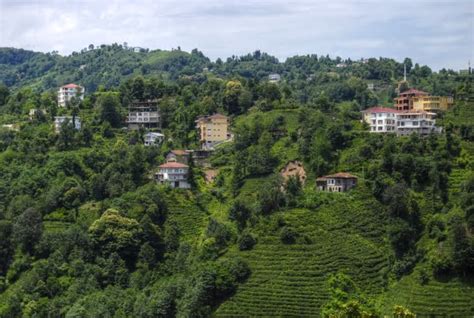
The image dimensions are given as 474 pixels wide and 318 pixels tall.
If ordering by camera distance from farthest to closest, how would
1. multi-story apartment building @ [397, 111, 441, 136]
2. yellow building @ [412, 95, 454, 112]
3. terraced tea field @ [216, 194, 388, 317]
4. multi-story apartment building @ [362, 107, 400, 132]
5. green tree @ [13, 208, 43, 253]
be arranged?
yellow building @ [412, 95, 454, 112]
multi-story apartment building @ [362, 107, 400, 132]
multi-story apartment building @ [397, 111, 441, 136]
green tree @ [13, 208, 43, 253]
terraced tea field @ [216, 194, 388, 317]

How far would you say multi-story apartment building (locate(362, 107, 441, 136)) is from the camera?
62.7m

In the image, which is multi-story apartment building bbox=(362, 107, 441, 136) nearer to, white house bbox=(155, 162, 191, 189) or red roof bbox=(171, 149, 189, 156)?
red roof bbox=(171, 149, 189, 156)

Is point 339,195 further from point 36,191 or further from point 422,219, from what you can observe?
point 36,191

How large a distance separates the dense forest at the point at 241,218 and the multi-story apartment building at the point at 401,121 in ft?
3.98

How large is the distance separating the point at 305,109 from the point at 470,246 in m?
25.7

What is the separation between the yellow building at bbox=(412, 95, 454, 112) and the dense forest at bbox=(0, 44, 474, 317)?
97cm

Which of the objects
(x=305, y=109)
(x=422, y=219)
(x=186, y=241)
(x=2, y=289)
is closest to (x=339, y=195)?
(x=422, y=219)

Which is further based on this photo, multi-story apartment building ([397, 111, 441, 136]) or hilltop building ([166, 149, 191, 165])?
hilltop building ([166, 149, 191, 165])

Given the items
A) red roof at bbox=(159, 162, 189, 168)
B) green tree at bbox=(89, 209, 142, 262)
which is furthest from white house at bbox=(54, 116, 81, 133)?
green tree at bbox=(89, 209, 142, 262)

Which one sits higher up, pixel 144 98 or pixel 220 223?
pixel 144 98

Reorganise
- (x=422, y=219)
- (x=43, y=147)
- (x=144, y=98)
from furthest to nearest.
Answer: (x=144, y=98)
(x=43, y=147)
(x=422, y=219)

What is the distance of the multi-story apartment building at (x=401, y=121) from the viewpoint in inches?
2469

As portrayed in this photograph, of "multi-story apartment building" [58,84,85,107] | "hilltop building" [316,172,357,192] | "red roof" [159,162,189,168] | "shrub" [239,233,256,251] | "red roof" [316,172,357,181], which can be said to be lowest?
"shrub" [239,233,256,251]

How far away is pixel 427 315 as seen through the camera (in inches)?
1614
